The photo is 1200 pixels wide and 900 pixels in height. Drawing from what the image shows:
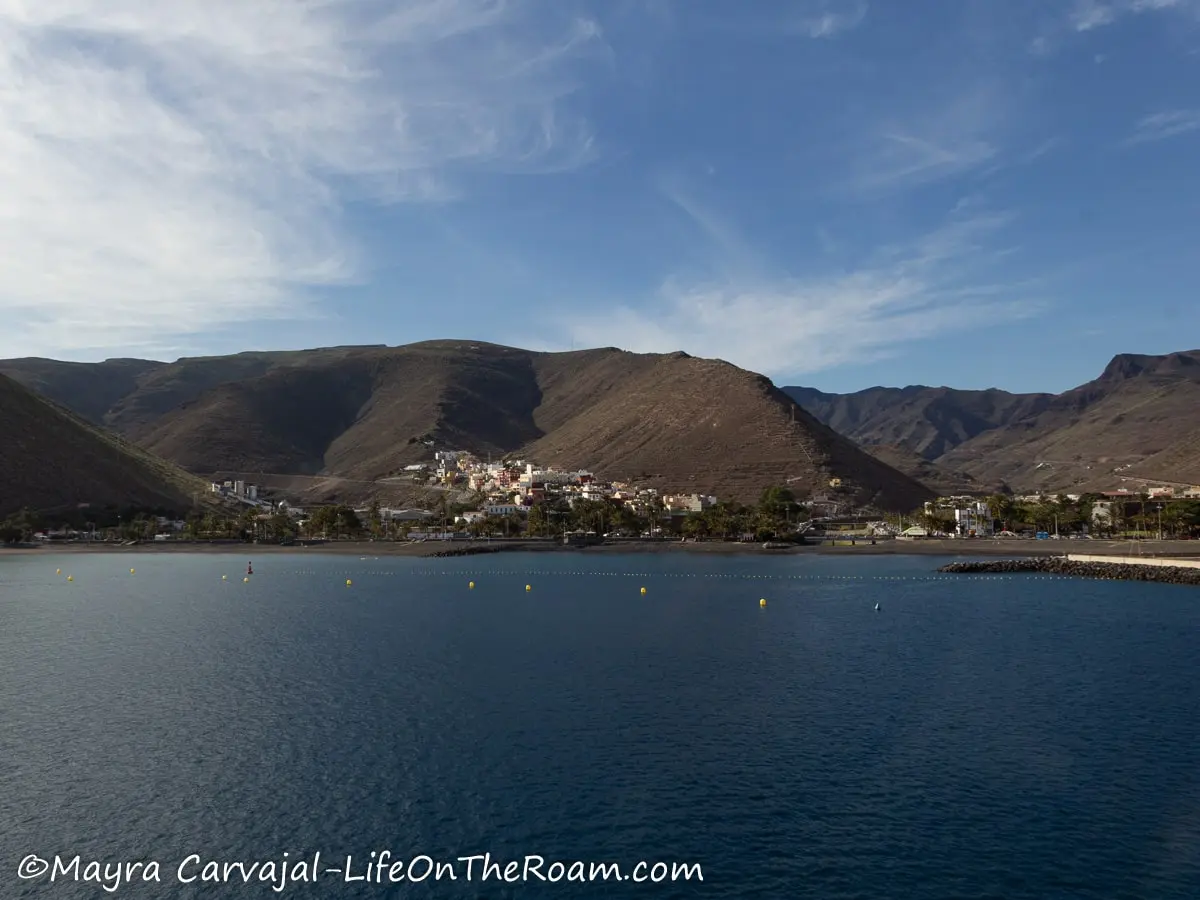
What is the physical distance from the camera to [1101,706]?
3559cm

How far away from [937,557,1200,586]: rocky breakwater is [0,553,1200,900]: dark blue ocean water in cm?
2339

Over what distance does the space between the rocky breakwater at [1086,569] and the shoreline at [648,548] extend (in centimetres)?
1573

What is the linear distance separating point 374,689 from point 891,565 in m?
80.2

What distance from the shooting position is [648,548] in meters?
138

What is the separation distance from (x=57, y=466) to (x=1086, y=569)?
16431 centimetres

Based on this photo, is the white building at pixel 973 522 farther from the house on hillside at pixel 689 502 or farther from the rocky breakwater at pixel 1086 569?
the rocky breakwater at pixel 1086 569

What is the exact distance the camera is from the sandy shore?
119125mm

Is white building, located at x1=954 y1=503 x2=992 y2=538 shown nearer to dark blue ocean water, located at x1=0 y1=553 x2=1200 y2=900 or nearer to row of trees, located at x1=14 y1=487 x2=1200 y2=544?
row of trees, located at x1=14 y1=487 x2=1200 y2=544

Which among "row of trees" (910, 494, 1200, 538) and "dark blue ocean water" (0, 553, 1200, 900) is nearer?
"dark blue ocean water" (0, 553, 1200, 900)

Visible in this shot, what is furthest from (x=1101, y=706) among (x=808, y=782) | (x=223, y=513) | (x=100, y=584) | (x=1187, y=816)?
(x=223, y=513)

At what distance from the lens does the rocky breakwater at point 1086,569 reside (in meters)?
82.5

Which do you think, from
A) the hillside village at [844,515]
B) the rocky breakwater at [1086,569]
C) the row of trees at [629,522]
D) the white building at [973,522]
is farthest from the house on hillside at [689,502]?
the rocky breakwater at [1086,569]

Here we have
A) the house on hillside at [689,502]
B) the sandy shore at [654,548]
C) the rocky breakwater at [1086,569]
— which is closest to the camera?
the rocky breakwater at [1086,569]

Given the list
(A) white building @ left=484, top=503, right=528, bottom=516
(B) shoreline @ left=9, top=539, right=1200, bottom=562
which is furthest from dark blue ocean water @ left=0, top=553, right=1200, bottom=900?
(A) white building @ left=484, top=503, right=528, bottom=516
